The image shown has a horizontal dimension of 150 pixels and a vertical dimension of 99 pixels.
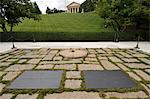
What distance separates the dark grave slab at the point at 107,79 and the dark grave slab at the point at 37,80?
0.77 meters

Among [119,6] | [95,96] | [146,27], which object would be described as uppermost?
[119,6]

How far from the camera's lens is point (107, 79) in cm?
504

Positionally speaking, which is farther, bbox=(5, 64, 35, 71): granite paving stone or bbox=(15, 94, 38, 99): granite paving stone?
bbox=(5, 64, 35, 71): granite paving stone

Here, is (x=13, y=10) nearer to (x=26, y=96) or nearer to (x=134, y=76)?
(x=134, y=76)

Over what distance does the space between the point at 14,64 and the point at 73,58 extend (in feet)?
7.42

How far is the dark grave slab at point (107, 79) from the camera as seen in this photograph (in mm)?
4602

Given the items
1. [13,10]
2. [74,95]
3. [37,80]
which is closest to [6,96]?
[37,80]

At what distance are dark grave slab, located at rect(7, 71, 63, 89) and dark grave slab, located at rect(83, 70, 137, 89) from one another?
77 centimetres

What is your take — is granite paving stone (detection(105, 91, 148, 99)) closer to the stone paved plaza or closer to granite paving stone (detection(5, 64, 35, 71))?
the stone paved plaza

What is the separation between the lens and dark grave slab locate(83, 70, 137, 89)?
181 inches

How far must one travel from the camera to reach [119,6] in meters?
16.0

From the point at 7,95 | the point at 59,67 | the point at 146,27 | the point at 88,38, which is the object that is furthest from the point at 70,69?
the point at 146,27

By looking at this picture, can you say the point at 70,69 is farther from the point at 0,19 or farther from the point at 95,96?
the point at 0,19

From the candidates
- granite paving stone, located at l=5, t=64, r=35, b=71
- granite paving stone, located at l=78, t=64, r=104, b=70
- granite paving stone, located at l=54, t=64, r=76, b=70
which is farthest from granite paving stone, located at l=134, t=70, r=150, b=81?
granite paving stone, located at l=5, t=64, r=35, b=71
